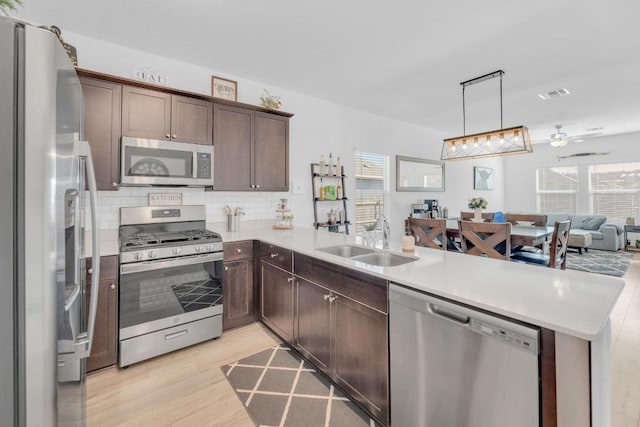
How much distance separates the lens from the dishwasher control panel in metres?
1.01

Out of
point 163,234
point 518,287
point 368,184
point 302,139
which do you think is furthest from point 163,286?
point 368,184

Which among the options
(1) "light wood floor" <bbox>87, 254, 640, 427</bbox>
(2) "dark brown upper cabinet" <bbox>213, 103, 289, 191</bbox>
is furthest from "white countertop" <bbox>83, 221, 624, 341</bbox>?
(2) "dark brown upper cabinet" <bbox>213, 103, 289, 191</bbox>

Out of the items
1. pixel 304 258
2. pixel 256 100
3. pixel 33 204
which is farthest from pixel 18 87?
pixel 256 100

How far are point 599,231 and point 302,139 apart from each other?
7144 millimetres

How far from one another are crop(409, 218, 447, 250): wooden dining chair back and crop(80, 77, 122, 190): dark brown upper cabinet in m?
3.02

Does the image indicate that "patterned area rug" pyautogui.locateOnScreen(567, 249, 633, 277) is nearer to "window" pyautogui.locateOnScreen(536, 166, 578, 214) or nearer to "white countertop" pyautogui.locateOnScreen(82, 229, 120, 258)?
"window" pyautogui.locateOnScreen(536, 166, 578, 214)

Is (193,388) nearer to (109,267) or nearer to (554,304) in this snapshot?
(109,267)

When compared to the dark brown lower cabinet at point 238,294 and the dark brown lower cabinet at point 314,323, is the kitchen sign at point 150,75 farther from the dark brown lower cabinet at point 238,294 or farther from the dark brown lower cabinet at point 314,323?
the dark brown lower cabinet at point 314,323

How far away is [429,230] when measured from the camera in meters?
3.33

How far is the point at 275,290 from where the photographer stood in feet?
8.52

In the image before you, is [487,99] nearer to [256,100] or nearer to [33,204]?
[256,100]

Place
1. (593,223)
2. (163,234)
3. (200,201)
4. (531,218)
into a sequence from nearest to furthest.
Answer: (163,234) < (200,201) < (531,218) < (593,223)

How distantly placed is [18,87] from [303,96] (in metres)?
3.53

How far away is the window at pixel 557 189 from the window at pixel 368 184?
568 centimetres
